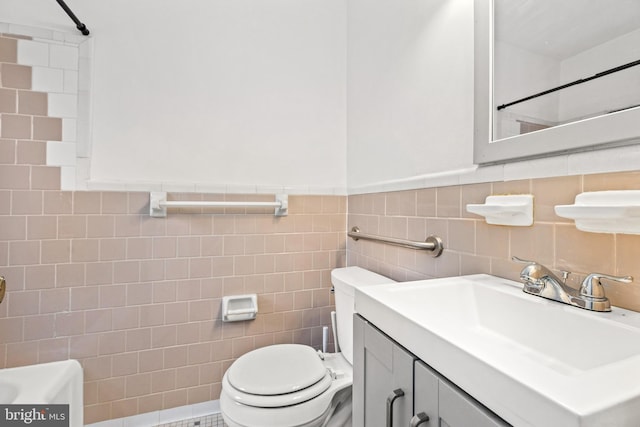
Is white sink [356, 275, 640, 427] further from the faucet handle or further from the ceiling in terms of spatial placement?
the ceiling

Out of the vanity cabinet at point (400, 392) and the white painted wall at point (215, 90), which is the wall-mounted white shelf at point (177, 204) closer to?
the white painted wall at point (215, 90)

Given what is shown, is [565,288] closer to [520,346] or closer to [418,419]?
[520,346]

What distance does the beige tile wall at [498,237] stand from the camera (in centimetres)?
68

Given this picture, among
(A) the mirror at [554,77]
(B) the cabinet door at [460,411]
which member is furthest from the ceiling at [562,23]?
(B) the cabinet door at [460,411]

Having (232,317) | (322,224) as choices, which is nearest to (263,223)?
(322,224)

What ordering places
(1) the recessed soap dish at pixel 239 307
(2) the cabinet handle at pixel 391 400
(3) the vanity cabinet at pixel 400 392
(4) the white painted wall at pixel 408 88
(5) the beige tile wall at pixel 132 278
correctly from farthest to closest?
(1) the recessed soap dish at pixel 239 307, (5) the beige tile wall at pixel 132 278, (4) the white painted wall at pixel 408 88, (2) the cabinet handle at pixel 391 400, (3) the vanity cabinet at pixel 400 392

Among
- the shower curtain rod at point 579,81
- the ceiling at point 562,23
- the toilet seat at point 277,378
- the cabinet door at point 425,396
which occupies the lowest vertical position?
the toilet seat at point 277,378

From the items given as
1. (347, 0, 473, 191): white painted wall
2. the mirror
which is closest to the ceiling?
the mirror

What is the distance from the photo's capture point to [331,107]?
1902 mm

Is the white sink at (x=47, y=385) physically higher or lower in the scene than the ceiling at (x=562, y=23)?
lower

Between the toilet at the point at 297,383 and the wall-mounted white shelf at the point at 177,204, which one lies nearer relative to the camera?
the toilet at the point at 297,383

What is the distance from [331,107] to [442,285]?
136cm

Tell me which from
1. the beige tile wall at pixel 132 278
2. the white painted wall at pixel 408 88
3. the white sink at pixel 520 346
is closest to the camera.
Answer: the white sink at pixel 520 346

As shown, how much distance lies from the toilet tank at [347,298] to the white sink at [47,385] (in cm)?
118
